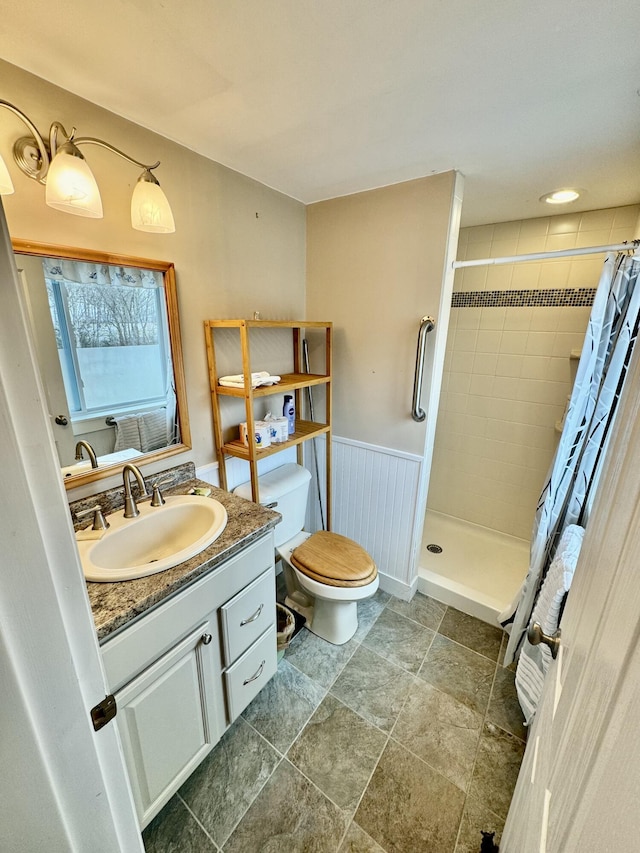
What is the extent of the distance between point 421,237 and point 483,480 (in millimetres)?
1732

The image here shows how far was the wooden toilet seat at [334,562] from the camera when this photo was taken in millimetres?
1544

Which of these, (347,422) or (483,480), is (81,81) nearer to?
(347,422)

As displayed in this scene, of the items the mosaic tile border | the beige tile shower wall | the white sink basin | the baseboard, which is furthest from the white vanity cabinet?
the mosaic tile border

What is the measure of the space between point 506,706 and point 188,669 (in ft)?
4.30

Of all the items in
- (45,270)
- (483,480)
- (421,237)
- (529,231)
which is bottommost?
(483,480)

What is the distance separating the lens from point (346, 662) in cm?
159

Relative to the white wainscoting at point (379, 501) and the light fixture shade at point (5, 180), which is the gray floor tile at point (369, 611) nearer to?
the white wainscoting at point (379, 501)

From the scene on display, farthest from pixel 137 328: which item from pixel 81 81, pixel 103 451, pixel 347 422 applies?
pixel 347 422

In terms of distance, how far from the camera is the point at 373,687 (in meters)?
1.48

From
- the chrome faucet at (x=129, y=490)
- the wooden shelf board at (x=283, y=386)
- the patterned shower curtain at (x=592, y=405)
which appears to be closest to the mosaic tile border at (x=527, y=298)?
the patterned shower curtain at (x=592, y=405)

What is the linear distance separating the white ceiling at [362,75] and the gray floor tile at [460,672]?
2.15 metres

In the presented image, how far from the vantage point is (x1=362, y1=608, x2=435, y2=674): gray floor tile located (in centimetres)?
161

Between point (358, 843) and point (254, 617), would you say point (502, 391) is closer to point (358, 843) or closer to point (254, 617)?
point (254, 617)

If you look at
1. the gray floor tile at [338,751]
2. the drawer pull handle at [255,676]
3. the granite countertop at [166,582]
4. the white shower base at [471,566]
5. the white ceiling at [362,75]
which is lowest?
the gray floor tile at [338,751]
